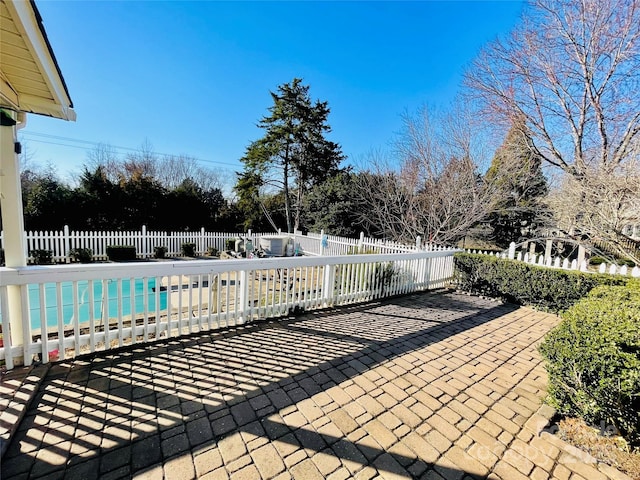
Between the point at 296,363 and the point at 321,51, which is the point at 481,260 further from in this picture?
the point at 321,51

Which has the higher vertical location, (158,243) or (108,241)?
(108,241)

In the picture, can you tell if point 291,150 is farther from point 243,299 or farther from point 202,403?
point 202,403

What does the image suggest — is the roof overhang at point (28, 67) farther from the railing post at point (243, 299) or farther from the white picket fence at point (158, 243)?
the white picket fence at point (158, 243)

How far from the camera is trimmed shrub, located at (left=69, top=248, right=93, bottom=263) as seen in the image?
10023 mm

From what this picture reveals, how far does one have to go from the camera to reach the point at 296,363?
9.71ft

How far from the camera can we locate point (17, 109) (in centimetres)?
259

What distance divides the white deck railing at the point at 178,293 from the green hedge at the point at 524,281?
65 centimetres

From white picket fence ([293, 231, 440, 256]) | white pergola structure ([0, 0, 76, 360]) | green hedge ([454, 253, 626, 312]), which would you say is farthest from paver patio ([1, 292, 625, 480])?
white picket fence ([293, 231, 440, 256])

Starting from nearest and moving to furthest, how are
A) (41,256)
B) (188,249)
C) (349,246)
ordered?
(41,256), (349,246), (188,249)

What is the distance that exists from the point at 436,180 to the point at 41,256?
14666mm

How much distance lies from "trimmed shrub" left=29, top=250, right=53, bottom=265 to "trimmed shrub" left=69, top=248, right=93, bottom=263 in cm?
60

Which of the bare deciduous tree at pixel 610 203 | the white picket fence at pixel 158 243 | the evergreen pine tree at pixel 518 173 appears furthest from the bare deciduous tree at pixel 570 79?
the white picket fence at pixel 158 243

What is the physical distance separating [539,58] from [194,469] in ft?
41.1

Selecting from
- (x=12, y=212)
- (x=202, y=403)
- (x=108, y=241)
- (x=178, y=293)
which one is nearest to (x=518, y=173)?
(x=178, y=293)
